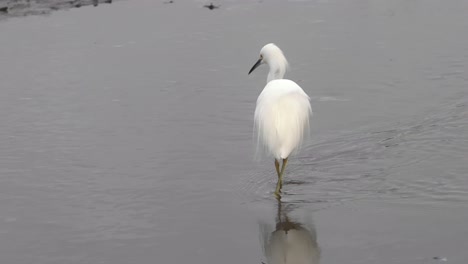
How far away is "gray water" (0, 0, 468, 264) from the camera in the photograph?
5402mm

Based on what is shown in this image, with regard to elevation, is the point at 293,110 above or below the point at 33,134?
above

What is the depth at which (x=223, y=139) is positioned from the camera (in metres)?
7.45

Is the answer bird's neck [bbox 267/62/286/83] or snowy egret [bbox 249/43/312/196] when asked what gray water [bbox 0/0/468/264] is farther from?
bird's neck [bbox 267/62/286/83]

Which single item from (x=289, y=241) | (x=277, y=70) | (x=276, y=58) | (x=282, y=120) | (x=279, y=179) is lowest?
(x=289, y=241)

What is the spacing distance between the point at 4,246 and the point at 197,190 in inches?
62.4

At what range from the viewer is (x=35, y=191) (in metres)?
6.49

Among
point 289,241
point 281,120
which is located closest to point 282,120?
point 281,120

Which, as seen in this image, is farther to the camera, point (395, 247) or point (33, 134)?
point (33, 134)

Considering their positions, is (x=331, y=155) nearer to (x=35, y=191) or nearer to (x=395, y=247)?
(x=395, y=247)

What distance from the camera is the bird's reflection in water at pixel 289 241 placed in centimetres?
505

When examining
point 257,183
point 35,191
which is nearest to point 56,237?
point 35,191

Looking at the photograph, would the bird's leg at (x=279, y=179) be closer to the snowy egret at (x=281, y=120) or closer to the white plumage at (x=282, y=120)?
the snowy egret at (x=281, y=120)

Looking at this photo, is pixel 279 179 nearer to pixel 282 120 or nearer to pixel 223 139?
pixel 282 120

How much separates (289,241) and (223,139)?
2.27 meters
